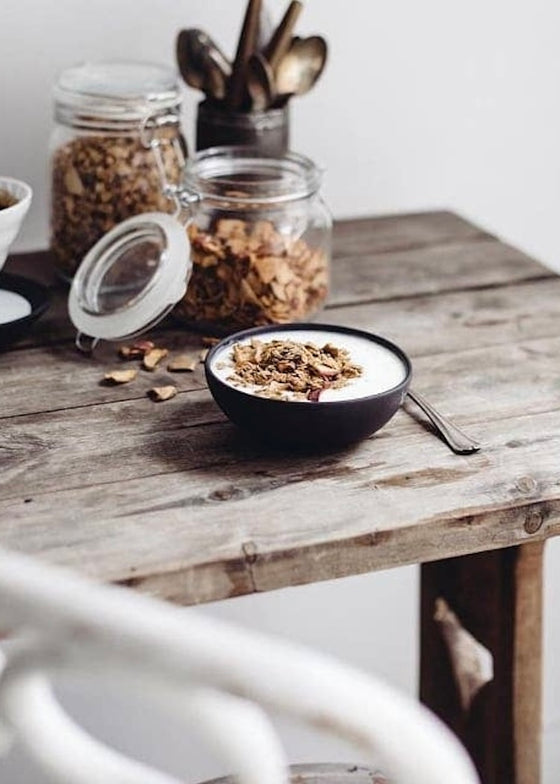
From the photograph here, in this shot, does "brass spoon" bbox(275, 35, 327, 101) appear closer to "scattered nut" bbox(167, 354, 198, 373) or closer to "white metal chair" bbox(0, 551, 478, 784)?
"scattered nut" bbox(167, 354, 198, 373)

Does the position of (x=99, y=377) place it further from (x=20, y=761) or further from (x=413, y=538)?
(x=20, y=761)

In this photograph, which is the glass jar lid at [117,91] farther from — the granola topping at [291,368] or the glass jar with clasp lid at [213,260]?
the granola topping at [291,368]

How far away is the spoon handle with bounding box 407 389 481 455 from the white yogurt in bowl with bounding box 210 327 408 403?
4 cm

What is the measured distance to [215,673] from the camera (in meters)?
0.48

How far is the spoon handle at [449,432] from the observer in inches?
38.0

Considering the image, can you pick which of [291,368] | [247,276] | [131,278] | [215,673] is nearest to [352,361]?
[291,368]

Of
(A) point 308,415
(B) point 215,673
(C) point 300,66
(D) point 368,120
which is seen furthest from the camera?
(D) point 368,120

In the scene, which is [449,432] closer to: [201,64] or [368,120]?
[201,64]

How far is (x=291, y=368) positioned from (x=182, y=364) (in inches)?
5.9

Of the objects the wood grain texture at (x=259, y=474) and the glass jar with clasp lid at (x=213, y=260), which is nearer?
the wood grain texture at (x=259, y=474)

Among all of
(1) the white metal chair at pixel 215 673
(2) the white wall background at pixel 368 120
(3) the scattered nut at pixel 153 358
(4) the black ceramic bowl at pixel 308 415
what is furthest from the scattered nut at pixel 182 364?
(1) the white metal chair at pixel 215 673

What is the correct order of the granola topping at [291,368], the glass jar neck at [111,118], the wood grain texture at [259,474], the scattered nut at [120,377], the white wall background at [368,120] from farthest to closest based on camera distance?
the white wall background at [368,120]
the glass jar neck at [111,118]
the scattered nut at [120,377]
the granola topping at [291,368]
the wood grain texture at [259,474]

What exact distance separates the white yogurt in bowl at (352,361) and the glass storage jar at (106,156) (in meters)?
0.25

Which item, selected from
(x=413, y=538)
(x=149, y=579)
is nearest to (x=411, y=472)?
(x=413, y=538)
